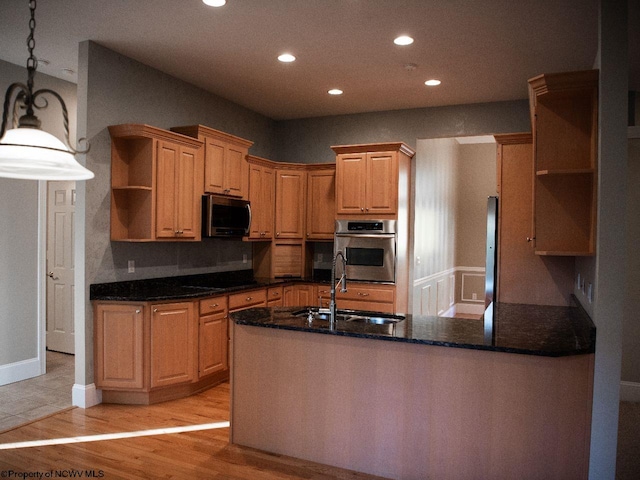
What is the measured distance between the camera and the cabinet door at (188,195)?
4617mm

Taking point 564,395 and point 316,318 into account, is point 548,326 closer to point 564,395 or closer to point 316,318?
point 564,395

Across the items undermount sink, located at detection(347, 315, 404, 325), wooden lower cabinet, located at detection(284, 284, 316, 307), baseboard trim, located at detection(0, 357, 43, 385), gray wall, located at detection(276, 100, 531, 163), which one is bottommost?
baseboard trim, located at detection(0, 357, 43, 385)

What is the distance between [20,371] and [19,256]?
1.10m

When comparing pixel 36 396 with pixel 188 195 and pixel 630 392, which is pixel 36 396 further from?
pixel 630 392

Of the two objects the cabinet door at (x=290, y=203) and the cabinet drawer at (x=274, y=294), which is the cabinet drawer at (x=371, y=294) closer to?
the cabinet drawer at (x=274, y=294)

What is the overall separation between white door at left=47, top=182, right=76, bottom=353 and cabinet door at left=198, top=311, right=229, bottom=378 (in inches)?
84.7

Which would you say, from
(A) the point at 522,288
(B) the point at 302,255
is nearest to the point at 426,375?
(A) the point at 522,288

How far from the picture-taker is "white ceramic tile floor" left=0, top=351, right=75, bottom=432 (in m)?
3.86

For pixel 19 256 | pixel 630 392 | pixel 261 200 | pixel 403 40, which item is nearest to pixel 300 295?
pixel 261 200

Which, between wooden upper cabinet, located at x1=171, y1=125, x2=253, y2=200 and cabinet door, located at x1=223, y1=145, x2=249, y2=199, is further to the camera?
cabinet door, located at x1=223, y1=145, x2=249, y2=199

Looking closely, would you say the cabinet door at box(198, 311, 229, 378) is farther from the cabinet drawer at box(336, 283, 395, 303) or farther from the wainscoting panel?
the wainscoting panel

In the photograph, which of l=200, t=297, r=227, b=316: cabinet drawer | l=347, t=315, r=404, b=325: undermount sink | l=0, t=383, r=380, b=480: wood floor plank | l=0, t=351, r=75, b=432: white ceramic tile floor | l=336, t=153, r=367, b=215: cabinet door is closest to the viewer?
l=0, t=383, r=380, b=480: wood floor plank

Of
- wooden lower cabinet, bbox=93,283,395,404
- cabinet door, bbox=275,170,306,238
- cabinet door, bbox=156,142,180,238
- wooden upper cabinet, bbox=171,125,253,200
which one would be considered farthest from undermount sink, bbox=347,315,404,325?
cabinet door, bbox=275,170,306,238

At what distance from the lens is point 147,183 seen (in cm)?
434
